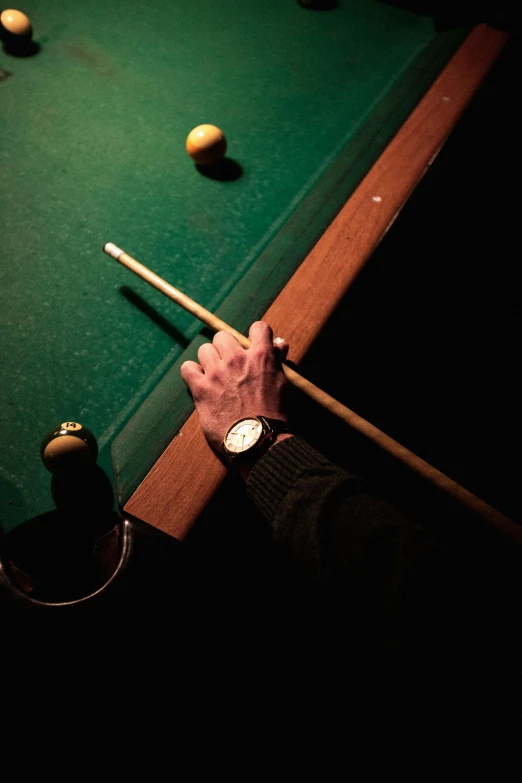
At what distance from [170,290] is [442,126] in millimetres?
1224

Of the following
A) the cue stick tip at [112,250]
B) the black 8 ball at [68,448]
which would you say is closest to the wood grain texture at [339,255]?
the black 8 ball at [68,448]

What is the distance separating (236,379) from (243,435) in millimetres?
154

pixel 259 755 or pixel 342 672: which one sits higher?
pixel 342 672

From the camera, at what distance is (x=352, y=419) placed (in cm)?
107

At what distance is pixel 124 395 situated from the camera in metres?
1.09

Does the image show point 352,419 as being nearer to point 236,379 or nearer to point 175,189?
point 236,379

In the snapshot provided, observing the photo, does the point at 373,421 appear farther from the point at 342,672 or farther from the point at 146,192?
the point at 146,192

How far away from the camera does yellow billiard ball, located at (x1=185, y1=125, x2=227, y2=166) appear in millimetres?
1476

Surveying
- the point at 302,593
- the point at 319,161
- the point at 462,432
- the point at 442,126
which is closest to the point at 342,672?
the point at 302,593

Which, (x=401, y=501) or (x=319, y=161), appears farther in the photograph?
(x=401, y=501)

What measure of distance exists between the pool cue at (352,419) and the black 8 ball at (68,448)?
0.43 metres

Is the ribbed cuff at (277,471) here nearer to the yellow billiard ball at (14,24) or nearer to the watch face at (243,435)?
the watch face at (243,435)

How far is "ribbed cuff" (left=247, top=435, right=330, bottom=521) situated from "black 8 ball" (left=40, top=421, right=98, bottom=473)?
0.37 meters

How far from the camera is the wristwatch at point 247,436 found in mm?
958
